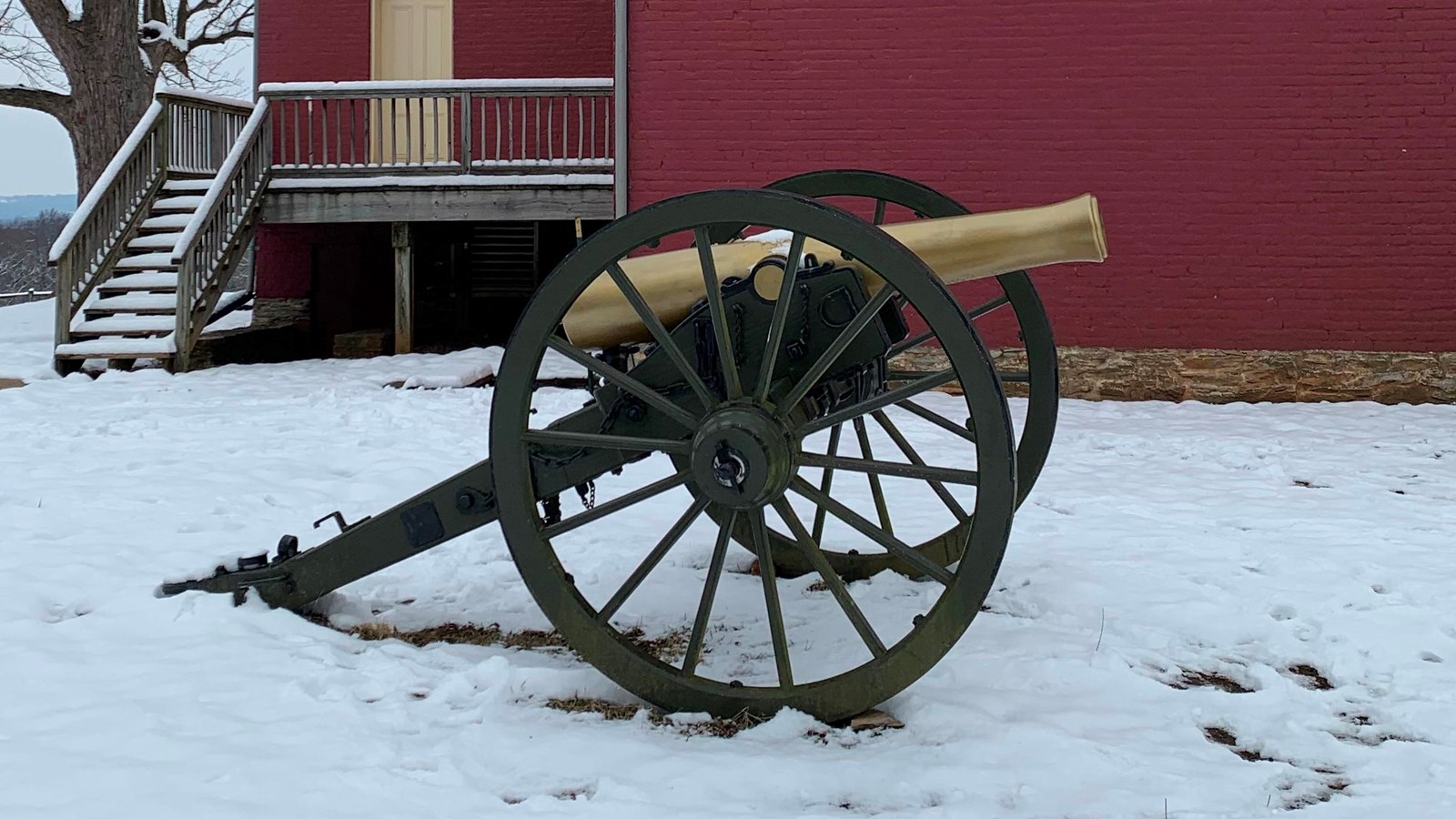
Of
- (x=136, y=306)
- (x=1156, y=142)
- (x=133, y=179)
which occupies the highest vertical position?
(x=1156, y=142)

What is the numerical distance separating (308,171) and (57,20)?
5.99m

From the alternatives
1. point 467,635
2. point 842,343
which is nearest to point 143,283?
point 467,635

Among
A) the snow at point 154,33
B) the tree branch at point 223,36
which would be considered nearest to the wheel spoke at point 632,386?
the snow at point 154,33

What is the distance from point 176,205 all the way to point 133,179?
434 mm

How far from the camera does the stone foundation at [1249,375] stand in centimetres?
947

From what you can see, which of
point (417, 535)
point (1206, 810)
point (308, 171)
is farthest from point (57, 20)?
point (1206, 810)

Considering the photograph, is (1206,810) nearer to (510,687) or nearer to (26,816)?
(510,687)

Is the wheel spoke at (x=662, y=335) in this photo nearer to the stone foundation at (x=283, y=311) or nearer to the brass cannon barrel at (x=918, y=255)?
the brass cannon barrel at (x=918, y=255)

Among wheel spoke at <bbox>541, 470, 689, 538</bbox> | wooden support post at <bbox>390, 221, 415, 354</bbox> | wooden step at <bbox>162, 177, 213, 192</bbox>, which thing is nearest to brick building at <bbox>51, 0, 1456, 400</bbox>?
wooden support post at <bbox>390, 221, 415, 354</bbox>

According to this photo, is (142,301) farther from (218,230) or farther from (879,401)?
(879,401)

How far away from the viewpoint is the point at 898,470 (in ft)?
9.89

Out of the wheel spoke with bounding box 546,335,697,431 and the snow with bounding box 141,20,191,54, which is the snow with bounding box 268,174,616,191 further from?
the wheel spoke with bounding box 546,335,697,431

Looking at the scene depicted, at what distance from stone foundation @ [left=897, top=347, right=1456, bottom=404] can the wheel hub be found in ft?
21.8

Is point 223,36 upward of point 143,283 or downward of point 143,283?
upward
